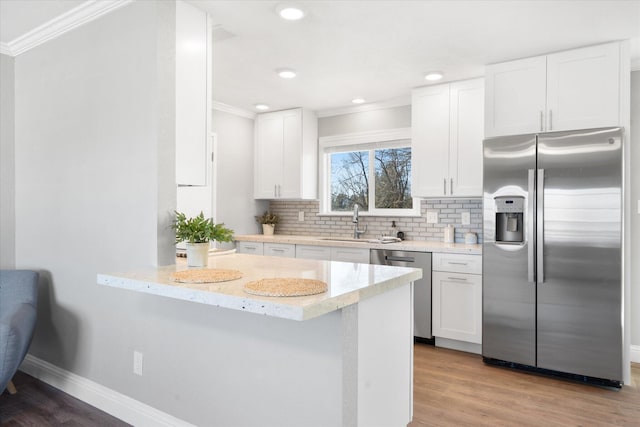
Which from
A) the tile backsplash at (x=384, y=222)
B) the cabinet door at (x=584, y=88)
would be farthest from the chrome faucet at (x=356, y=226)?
the cabinet door at (x=584, y=88)

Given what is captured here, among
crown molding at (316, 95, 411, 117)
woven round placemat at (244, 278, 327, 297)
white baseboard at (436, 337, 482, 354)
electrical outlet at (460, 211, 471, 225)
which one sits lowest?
white baseboard at (436, 337, 482, 354)

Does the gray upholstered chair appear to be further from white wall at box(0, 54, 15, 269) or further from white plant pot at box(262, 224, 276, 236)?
white plant pot at box(262, 224, 276, 236)

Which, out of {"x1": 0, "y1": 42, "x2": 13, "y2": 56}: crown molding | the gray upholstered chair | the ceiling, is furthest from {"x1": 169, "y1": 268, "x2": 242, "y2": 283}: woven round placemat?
{"x1": 0, "y1": 42, "x2": 13, "y2": 56}: crown molding

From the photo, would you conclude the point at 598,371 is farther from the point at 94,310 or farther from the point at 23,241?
the point at 23,241

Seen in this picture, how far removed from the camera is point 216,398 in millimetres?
2139

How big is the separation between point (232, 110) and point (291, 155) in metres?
0.86

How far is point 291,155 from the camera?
5.04 m

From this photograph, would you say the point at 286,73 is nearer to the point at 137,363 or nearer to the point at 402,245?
the point at 402,245

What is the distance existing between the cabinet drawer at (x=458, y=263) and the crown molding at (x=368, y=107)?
1.73 m

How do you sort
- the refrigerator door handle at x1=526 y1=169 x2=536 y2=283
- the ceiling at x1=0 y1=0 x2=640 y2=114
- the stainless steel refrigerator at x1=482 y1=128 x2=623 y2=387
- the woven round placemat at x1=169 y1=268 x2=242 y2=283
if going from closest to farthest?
the woven round placemat at x1=169 y1=268 x2=242 y2=283 → the ceiling at x1=0 y1=0 x2=640 y2=114 → the stainless steel refrigerator at x1=482 y1=128 x2=623 y2=387 → the refrigerator door handle at x1=526 y1=169 x2=536 y2=283

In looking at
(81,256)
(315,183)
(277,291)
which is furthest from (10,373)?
(315,183)

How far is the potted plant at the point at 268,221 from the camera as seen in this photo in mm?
5375

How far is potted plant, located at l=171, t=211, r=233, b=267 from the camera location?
91.0 inches

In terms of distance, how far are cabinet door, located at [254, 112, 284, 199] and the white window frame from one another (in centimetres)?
51
